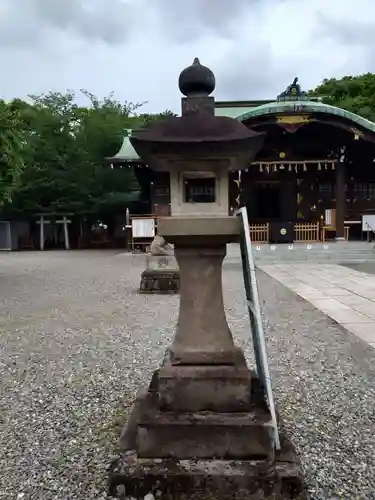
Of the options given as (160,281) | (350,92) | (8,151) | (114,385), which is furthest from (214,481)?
(350,92)

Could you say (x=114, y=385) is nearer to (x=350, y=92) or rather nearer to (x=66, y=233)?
(x=66, y=233)

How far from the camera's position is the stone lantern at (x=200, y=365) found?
7.97ft

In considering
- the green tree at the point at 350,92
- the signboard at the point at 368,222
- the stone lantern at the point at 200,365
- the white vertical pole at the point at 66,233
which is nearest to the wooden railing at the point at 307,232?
the signboard at the point at 368,222

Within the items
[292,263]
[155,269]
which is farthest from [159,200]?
[155,269]

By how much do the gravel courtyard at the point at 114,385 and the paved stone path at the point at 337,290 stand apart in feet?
0.93

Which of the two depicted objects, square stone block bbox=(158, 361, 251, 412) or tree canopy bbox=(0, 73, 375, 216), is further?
tree canopy bbox=(0, 73, 375, 216)

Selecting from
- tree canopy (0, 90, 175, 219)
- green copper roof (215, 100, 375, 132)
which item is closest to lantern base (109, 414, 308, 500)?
green copper roof (215, 100, 375, 132)

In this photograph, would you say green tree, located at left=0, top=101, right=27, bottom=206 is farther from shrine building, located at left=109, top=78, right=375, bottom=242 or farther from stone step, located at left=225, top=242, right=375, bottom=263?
stone step, located at left=225, top=242, right=375, bottom=263

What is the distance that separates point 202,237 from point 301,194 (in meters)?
15.8

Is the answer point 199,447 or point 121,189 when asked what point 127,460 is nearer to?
point 199,447

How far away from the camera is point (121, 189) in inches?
891

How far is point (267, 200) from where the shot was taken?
60.1ft

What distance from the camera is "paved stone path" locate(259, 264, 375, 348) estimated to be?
6473 mm

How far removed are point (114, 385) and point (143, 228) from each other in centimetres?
1360
